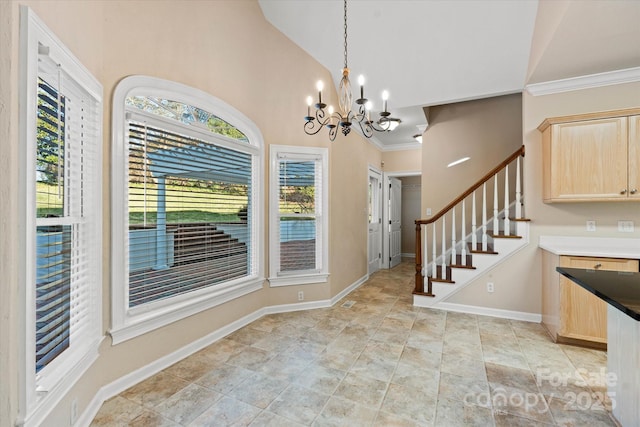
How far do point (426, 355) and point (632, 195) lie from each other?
2578mm

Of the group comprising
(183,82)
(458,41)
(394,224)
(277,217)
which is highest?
(458,41)

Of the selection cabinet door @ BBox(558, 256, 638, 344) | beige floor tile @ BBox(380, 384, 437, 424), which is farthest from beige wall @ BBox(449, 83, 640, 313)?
beige floor tile @ BBox(380, 384, 437, 424)

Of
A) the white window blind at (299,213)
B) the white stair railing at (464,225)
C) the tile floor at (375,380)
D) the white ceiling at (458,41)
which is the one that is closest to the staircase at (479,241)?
the white stair railing at (464,225)

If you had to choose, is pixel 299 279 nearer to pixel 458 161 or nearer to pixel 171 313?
pixel 171 313

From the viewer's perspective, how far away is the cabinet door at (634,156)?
2.71m

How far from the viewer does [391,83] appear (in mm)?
3844

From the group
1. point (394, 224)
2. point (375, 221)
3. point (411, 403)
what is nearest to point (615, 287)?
point (411, 403)

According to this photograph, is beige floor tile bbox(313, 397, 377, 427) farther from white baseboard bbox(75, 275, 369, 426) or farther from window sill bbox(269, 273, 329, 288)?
window sill bbox(269, 273, 329, 288)

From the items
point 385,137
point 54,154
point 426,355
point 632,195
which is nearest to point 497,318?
point 426,355

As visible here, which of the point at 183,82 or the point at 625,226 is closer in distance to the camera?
the point at 183,82

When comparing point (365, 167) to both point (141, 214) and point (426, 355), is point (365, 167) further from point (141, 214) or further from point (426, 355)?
point (141, 214)

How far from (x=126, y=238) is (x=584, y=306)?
4.08 meters

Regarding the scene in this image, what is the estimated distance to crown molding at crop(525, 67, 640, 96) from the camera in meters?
2.88

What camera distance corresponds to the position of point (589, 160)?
2.89 metres
